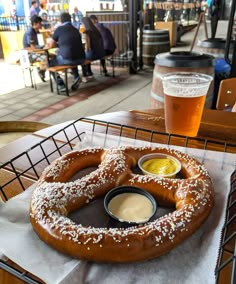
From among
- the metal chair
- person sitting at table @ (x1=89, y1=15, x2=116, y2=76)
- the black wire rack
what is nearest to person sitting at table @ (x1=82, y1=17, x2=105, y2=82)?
person sitting at table @ (x1=89, y1=15, x2=116, y2=76)

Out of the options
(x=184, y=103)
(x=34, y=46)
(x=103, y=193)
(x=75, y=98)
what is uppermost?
(x=184, y=103)

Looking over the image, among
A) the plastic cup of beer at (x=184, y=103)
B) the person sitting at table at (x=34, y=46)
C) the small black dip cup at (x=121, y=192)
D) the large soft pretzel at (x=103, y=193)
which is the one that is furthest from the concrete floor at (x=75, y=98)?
the small black dip cup at (x=121, y=192)

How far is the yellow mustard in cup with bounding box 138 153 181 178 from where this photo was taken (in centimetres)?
72

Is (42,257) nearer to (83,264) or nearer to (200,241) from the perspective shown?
(83,264)

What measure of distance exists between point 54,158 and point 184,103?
47 cm

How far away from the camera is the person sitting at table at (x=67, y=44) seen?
4164 mm

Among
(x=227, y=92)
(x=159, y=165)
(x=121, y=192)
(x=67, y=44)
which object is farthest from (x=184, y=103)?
(x=67, y=44)

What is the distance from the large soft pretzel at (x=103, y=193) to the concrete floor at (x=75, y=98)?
2474 mm

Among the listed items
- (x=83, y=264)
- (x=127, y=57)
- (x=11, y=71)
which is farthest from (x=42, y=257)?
(x=11, y=71)

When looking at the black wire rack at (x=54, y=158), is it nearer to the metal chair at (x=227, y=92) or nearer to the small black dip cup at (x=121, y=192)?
the small black dip cup at (x=121, y=192)

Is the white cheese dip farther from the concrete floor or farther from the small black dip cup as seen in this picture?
the concrete floor

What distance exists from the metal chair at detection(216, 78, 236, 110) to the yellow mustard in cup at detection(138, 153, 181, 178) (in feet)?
3.50

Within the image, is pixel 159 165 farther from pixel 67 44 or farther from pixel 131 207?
pixel 67 44

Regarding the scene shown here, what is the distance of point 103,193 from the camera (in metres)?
0.66
